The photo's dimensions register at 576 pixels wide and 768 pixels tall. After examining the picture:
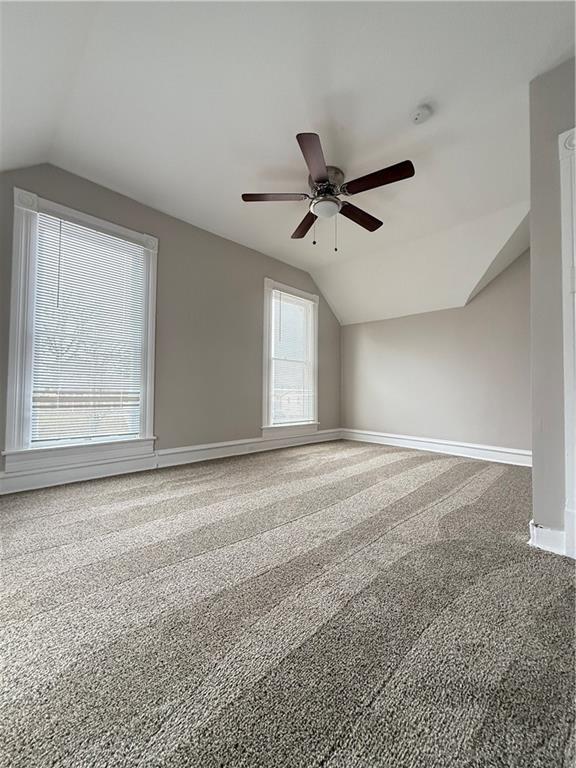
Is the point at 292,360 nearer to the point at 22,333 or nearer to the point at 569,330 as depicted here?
the point at 22,333

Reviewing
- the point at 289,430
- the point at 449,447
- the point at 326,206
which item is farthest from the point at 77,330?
the point at 449,447

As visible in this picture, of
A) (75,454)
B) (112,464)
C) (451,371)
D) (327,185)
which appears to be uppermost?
(327,185)

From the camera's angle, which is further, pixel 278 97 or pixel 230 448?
pixel 230 448

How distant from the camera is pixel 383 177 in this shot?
2.42 meters

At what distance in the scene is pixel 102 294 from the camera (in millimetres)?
3375

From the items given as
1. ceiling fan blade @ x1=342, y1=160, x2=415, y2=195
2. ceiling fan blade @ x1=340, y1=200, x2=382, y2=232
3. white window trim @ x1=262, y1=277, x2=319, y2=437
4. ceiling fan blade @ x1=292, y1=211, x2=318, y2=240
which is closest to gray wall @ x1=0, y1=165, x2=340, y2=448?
white window trim @ x1=262, y1=277, x2=319, y2=437

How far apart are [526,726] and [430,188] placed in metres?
3.77

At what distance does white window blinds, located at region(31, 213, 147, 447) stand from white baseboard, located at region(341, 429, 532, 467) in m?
Result: 3.75

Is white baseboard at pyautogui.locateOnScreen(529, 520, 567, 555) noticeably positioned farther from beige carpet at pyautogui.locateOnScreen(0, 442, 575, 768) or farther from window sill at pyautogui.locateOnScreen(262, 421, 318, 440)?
window sill at pyautogui.locateOnScreen(262, 421, 318, 440)

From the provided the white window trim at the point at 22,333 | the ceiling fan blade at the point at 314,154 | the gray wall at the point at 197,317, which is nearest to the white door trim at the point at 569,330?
the ceiling fan blade at the point at 314,154

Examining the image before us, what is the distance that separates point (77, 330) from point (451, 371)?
473 centimetres

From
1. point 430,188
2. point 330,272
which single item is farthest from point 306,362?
point 430,188

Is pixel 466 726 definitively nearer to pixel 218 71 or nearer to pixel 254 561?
pixel 254 561

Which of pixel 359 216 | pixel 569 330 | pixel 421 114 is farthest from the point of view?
pixel 359 216
